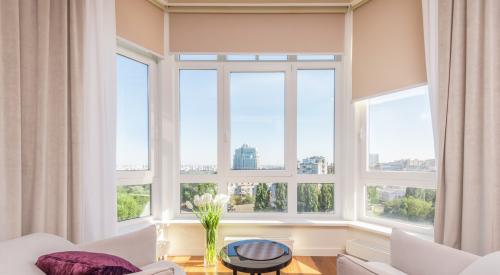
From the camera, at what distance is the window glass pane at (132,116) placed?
258 cm

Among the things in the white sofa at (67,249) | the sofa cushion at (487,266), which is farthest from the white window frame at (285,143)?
the sofa cushion at (487,266)

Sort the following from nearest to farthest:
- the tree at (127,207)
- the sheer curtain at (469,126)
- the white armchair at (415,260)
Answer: the white armchair at (415,260) < the sheer curtain at (469,126) < the tree at (127,207)

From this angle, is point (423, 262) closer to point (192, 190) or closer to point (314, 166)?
point (314, 166)

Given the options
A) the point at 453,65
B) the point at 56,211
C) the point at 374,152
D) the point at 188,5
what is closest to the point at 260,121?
the point at 374,152

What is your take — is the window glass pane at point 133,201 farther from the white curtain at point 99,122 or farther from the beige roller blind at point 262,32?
the beige roller blind at point 262,32

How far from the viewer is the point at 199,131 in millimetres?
3070

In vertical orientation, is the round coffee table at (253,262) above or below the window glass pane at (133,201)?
below

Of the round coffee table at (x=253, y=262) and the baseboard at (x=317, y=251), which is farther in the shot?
the baseboard at (x=317, y=251)

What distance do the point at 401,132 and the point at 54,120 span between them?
9.70 ft

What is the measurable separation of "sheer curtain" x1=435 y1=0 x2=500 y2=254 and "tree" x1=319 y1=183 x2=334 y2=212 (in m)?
1.22

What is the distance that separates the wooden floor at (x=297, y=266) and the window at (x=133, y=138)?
2.29ft

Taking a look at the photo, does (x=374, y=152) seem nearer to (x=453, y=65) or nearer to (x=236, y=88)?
(x=453, y=65)

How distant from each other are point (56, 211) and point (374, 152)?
9.55 ft

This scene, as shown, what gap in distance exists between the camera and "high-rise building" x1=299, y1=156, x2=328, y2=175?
10.0 feet
